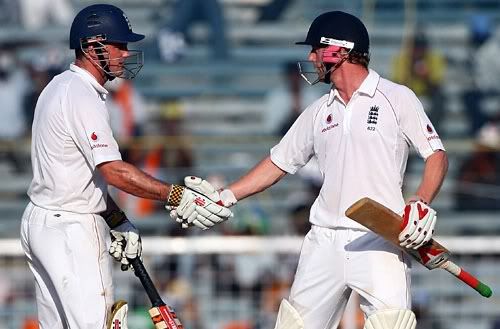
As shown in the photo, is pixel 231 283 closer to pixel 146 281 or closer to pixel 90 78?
pixel 146 281

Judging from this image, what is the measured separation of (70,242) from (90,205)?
0.69ft

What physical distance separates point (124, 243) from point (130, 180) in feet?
1.66

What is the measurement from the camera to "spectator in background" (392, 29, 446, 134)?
36.2 ft

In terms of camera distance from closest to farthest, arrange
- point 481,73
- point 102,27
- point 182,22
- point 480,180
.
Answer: point 102,27
point 480,180
point 481,73
point 182,22

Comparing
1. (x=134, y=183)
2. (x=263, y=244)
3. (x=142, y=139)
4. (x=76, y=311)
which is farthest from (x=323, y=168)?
(x=142, y=139)

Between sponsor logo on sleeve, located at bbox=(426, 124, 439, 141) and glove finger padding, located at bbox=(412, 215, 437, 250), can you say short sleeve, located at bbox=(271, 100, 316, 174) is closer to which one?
sponsor logo on sleeve, located at bbox=(426, 124, 439, 141)

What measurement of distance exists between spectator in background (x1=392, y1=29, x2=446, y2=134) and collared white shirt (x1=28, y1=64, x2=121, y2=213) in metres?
5.25

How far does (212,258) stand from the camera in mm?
8555

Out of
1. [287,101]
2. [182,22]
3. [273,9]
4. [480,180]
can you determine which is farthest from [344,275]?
[273,9]

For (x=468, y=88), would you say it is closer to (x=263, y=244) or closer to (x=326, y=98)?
(x=263, y=244)

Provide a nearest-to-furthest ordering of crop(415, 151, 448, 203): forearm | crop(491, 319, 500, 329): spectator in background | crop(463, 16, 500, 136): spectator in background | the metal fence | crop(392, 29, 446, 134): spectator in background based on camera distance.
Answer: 1. crop(415, 151, 448, 203): forearm
2. the metal fence
3. crop(491, 319, 500, 329): spectator in background
4. crop(392, 29, 446, 134): spectator in background
5. crop(463, 16, 500, 136): spectator in background

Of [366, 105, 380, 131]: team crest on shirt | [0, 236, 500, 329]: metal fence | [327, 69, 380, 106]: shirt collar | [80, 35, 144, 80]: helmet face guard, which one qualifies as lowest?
[0, 236, 500, 329]: metal fence

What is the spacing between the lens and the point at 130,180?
6.02 metres

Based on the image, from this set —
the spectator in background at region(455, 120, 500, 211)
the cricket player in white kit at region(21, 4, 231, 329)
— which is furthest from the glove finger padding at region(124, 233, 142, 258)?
the spectator in background at region(455, 120, 500, 211)
